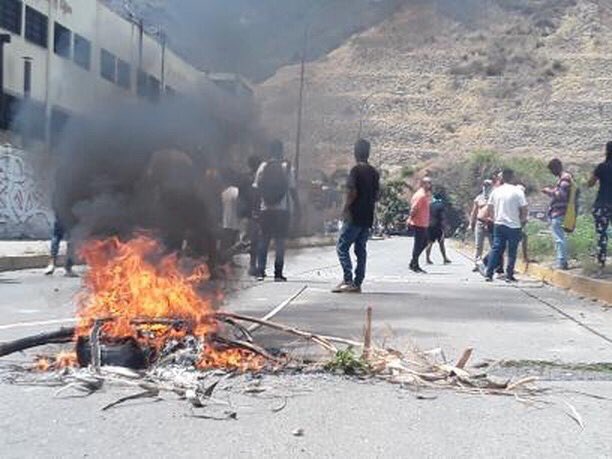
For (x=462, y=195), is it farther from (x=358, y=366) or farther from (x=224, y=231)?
(x=358, y=366)

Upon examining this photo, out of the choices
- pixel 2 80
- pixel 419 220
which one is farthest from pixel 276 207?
pixel 2 80

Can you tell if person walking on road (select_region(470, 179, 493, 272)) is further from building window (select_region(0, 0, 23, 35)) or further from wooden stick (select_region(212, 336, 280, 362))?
wooden stick (select_region(212, 336, 280, 362))

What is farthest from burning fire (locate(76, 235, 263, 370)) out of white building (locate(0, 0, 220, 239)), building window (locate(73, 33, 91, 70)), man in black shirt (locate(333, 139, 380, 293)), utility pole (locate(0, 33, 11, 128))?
utility pole (locate(0, 33, 11, 128))

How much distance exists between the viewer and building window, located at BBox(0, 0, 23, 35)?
22.4 meters

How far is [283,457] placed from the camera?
4.69 meters

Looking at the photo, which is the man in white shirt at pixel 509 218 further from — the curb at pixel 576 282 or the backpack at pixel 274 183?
the backpack at pixel 274 183

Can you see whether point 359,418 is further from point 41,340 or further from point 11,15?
point 11,15

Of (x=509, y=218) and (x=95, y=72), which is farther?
(x=509, y=218)

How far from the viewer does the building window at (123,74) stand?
25.8 ft

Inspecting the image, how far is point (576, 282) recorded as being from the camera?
13500 millimetres

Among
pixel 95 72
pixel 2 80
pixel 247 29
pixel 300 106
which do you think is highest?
pixel 2 80

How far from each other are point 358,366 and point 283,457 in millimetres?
1895

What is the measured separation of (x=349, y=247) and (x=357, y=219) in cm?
34

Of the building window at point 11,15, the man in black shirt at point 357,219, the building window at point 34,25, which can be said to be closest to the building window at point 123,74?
the man in black shirt at point 357,219
